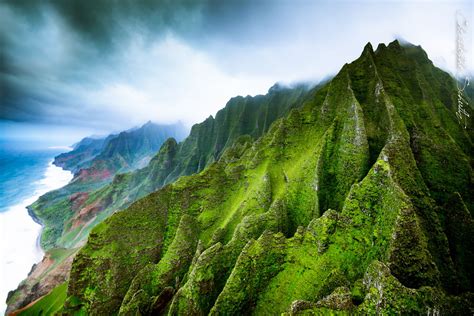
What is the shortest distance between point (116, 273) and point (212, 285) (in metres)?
20.6

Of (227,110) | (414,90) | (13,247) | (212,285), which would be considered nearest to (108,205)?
(13,247)

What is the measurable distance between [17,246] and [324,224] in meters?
172

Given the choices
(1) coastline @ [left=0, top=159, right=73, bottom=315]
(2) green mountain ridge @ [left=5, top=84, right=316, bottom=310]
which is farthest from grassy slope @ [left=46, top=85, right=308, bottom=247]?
(1) coastline @ [left=0, top=159, right=73, bottom=315]

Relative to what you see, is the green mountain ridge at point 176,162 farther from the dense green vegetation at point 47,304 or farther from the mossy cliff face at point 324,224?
the mossy cliff face at point 324,224

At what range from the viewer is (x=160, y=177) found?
499 feet

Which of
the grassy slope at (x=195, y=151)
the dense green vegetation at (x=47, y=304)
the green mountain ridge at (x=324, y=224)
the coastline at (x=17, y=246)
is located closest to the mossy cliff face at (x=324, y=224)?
the green mountain ridge at (x=324, y=224)

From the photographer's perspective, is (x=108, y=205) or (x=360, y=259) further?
(x=108, y=205)

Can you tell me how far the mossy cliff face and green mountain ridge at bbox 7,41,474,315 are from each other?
156 mm

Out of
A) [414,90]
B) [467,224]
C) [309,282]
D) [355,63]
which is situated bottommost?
[467,224]

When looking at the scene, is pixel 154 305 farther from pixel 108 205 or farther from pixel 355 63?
pixel 108 205

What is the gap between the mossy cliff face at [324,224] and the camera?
63.6 ft

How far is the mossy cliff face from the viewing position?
63.6ft

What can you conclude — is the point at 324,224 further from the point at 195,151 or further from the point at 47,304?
the point at 195,151

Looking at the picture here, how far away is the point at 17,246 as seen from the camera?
123938 millimetres
